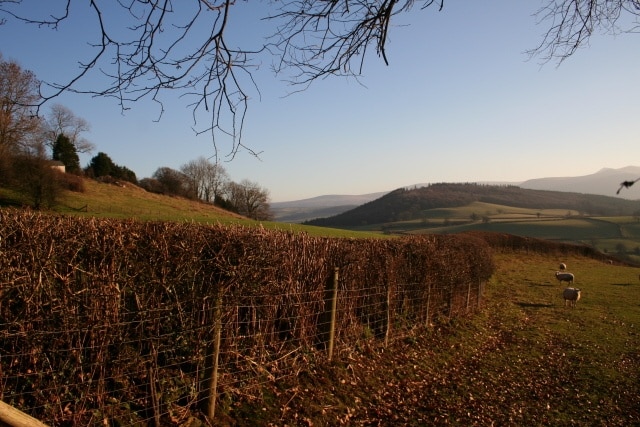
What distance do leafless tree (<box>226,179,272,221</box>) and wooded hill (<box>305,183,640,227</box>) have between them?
136ft

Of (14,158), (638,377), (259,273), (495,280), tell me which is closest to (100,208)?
(14,158)

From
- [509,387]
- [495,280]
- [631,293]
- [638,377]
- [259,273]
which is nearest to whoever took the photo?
[259,273]

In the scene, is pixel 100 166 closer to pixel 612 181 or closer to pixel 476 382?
pixel 476 382

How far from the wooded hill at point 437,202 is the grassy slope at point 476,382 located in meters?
109

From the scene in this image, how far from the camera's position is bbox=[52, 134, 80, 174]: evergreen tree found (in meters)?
52.9

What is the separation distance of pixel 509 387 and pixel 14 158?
41.4 metres

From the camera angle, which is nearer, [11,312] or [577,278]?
[11,312]

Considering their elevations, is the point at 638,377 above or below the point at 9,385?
below

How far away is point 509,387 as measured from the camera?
346 inches

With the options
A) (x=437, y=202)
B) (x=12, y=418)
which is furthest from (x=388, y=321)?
(x=437, y=202)

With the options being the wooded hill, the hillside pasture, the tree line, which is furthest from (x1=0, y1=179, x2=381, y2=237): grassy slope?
the wooded hill

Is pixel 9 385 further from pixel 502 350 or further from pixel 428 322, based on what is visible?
pixel 502 350

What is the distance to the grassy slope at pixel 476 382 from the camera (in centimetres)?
679

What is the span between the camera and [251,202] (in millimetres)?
81188
